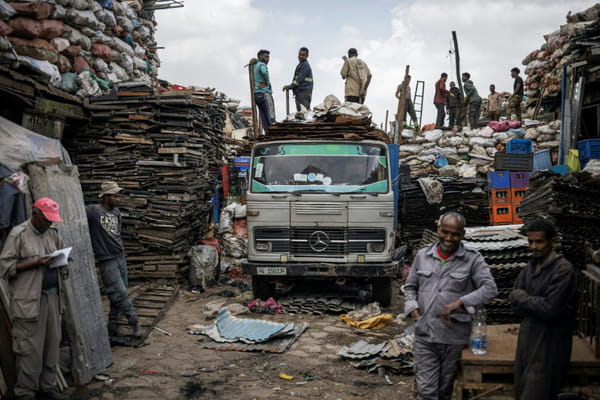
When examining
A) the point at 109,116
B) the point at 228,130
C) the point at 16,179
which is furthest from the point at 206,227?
the point at 228,130

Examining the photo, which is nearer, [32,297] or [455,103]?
[32,297]

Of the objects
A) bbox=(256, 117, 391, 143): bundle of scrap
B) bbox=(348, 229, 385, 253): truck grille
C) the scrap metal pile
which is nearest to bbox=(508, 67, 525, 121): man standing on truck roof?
the scrap metal pile

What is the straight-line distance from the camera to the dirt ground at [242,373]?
5668 mm

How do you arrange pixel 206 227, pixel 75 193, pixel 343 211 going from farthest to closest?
pixel 206 227 < pixel 343 211 < pixel 75 193

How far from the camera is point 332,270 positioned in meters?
8.79

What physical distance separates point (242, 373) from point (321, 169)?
156 inches

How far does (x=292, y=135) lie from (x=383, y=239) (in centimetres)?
285

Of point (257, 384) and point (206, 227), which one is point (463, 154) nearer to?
point (206, 227)

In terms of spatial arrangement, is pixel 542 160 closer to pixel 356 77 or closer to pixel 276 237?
pixel 356 77

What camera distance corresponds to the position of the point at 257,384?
5969mm

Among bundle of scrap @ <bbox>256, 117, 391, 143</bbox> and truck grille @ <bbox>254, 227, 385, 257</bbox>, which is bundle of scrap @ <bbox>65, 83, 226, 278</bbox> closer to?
bundle of scrap @ <bbox>256, 117, 391, 143</bbox>

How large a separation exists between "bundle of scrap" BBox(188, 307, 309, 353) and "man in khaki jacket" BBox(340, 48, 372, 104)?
8998 millimetres

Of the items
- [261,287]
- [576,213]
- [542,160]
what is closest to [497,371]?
[576,213]

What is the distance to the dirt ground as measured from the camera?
567cm
